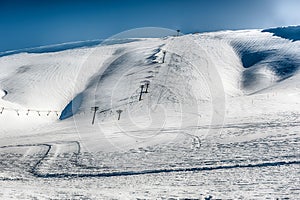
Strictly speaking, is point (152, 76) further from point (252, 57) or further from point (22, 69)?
point (22, 69)

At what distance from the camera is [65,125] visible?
1340 inches

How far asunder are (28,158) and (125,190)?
9394 millimetres

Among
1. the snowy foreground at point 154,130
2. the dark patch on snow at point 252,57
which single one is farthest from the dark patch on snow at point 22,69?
the dark patch on snow at point 252,57

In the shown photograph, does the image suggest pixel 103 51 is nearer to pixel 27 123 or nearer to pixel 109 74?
pixel 109 74

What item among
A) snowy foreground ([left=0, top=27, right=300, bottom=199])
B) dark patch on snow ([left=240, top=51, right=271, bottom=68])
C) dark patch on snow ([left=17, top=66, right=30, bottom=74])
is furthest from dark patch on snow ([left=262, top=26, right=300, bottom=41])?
dark patch on snow ([left=17, top=66, right=30, bottom=74])

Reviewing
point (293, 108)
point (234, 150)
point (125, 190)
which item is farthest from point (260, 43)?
point (125, 190)

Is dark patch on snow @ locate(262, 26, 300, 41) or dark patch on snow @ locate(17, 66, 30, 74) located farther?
dark patch on snow @ locate(262, 26, 300, 41)

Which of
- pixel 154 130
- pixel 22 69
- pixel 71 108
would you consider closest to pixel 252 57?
pixel 71 108

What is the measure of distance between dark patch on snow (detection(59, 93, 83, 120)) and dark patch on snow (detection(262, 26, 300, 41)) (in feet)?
182

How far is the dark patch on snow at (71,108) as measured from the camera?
40.9 metres

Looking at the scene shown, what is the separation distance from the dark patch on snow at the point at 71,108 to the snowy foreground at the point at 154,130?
0.88 ft

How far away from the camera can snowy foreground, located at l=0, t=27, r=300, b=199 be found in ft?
46.9

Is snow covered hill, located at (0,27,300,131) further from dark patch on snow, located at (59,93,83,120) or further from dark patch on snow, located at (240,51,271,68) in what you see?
dark patch on snow, located at (59,93,83,120)

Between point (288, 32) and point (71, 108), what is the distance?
214 ft
